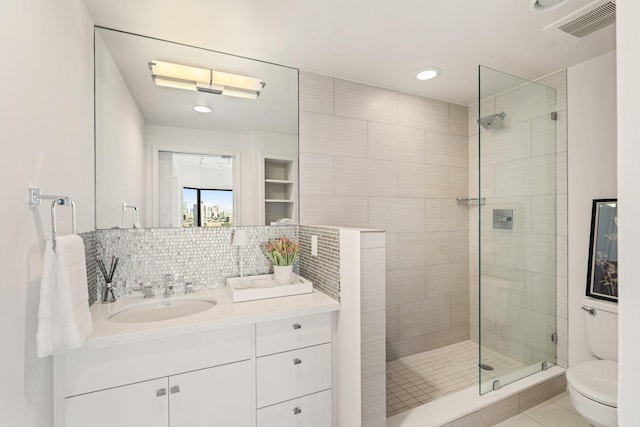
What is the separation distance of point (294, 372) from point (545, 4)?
229 centimetres

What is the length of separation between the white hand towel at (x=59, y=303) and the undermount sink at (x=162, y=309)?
0.50 m

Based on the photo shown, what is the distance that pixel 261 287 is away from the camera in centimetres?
184

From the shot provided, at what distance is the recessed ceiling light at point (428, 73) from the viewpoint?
2260 mm

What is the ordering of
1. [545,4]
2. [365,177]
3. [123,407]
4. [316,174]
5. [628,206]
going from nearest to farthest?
[628,206]
[123,407]
[545,4]
[316,174]
[365,177]

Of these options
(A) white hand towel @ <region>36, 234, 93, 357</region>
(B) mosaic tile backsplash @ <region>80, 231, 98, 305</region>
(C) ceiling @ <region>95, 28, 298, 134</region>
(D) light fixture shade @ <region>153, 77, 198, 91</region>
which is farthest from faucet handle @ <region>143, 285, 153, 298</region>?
(D) light fixture shade @ <region>153, 77, 198, 91</region>

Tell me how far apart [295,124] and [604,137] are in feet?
6.87

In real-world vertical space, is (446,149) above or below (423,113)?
below

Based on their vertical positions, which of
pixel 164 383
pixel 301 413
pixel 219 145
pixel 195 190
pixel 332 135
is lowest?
pixel 301 413

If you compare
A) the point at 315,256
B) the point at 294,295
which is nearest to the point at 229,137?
the point at 315,256

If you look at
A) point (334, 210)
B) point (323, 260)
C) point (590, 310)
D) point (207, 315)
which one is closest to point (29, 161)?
point (207, 315)

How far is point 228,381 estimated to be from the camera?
144 cm

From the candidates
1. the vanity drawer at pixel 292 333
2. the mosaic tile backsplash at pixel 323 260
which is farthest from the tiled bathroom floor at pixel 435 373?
the mosaic tile backsplash at pixel 323 260

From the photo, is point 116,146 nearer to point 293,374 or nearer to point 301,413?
point 293,374

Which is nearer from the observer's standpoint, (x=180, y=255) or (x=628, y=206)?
(x=628, y=206)
